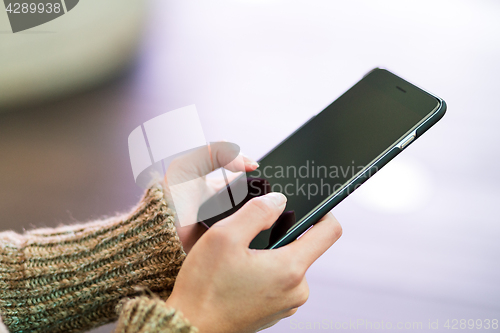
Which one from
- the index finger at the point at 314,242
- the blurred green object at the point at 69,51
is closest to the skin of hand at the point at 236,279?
the index finger at the point at 314,242

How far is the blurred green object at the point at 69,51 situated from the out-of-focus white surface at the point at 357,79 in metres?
0.07

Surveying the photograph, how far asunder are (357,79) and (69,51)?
0.71 m

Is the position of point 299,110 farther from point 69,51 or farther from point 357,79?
point 69,51

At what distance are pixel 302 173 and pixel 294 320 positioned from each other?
0.80 ft

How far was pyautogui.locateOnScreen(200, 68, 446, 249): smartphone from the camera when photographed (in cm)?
45

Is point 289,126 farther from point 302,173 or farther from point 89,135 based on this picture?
point 89,135

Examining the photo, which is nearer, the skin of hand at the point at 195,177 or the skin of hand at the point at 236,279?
the skin of hand at the point at 236,279

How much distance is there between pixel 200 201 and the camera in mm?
504

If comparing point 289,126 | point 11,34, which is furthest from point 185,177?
point 11,34

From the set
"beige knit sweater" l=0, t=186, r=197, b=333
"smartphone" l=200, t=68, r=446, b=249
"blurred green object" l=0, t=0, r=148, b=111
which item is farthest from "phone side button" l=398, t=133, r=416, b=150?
"blurred green object" l=0, t=0, r=148, b=111

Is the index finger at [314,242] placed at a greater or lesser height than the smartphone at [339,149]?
lesser

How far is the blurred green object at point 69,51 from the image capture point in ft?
2.75

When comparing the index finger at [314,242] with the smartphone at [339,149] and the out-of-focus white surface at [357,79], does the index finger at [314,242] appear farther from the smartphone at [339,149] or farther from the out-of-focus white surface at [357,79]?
the out-of-focus white surface at [357,79]

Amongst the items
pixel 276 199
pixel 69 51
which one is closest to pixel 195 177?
pixel 276 199
